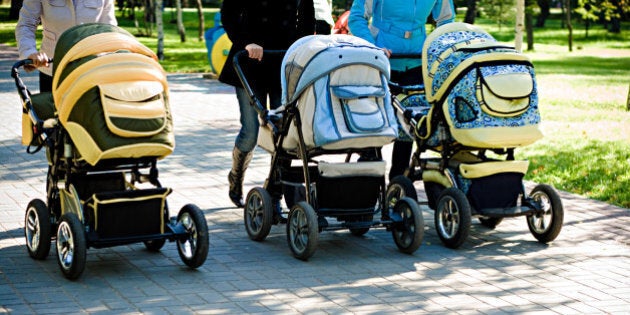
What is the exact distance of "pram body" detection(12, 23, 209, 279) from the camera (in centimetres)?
634

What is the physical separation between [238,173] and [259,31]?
48.6 inches

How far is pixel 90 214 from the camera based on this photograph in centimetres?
657

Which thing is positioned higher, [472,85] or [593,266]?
[472,85]

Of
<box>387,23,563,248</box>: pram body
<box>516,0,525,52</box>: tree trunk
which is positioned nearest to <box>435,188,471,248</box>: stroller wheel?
<box>387,23,563,248</box>: pram body

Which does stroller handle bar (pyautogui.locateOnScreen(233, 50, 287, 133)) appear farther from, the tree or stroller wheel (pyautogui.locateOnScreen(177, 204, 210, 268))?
the tree

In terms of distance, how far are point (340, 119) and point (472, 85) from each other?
3.57 feet

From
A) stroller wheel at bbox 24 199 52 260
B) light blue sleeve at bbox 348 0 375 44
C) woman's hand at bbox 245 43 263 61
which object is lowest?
stroller wheel at bbox 24 199 52 260

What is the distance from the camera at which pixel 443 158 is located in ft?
25.5

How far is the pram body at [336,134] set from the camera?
275 inches

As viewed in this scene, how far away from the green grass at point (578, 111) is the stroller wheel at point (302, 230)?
3747 millimetres

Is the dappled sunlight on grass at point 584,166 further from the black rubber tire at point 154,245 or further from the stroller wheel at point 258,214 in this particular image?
A: the black rubber tire at point 154,245

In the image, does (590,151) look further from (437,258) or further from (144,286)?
(144,286)

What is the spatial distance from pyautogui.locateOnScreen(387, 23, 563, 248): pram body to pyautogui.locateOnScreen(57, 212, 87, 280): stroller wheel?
2.64 metres

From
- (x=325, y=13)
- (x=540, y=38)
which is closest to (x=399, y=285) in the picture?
(x=325, y=13)
